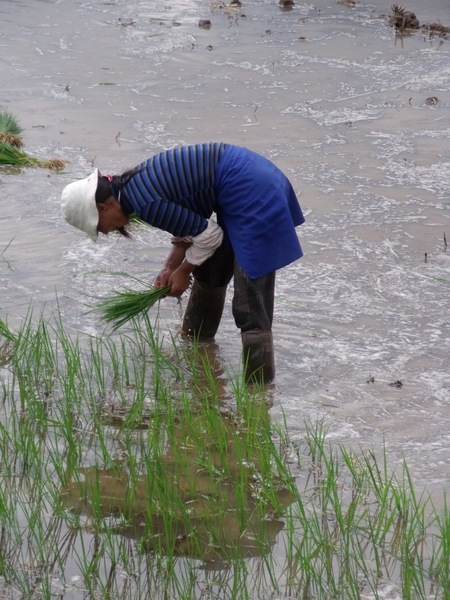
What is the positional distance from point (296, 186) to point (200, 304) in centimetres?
241

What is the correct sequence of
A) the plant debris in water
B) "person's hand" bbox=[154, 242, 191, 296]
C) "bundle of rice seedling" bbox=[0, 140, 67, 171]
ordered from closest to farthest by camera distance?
"person's hand" bbox=[154, 242, 191, 296] → "bundle of rice seedling" bbox=[0, 140, 67, 171] → the plant debris in water

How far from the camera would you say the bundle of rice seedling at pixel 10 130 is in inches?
261

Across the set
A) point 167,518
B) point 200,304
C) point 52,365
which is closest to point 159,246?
point 200,304

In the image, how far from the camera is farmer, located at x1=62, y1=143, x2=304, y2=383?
3410 mm

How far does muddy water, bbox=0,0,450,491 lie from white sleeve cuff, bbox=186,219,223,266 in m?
0.80

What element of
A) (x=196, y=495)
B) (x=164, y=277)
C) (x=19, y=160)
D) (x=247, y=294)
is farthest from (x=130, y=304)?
(x=19, y=160)

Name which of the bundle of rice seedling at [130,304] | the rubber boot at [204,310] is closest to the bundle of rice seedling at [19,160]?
the rubber boot at [204,310]

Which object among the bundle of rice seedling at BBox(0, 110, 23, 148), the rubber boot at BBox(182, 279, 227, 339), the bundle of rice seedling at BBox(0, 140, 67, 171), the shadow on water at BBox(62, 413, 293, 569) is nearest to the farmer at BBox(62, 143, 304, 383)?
the rubber boot at BBox(182, 279, 227, 339)

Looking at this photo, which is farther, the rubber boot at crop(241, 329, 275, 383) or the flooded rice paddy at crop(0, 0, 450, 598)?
the flooded rice paddy at crop(0, 0, 450, 598)

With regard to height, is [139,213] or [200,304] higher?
[139,213]

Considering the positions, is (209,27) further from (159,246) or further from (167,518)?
(167,518)

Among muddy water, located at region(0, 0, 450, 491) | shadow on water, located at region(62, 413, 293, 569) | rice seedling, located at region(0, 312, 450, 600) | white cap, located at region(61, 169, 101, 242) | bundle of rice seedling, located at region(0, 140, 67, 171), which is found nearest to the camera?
rice seedling, located at region(0, 312, 450, 600)

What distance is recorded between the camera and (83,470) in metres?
3.11

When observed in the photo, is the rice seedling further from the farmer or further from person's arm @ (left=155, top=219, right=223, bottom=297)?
the farmer
